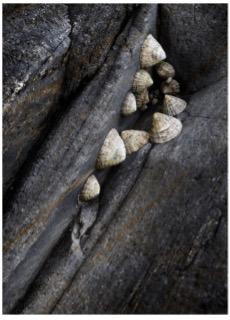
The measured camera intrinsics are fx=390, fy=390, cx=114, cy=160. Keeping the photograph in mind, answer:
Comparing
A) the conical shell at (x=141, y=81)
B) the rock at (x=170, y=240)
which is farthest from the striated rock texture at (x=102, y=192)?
the conical shell at (x=141, y=81)

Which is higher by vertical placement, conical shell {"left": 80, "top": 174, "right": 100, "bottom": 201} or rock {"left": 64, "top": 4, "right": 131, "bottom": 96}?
rock {"left": 64, "top": 4, "right": 131, "bottom": 96}

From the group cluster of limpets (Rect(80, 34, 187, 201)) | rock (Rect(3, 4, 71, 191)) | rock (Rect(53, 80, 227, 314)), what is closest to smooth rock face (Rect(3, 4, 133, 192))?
rock (Rect(3, 4, 71, 191))

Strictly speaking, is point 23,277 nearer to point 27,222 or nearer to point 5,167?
point 27,222

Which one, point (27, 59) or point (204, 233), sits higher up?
point (27, 59)

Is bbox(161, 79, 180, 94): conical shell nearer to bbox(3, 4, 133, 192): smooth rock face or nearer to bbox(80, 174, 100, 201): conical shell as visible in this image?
bbox(3, 4, 133, 192): smooth rock face

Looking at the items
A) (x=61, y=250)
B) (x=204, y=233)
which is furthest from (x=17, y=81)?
(x=204, y=233)
